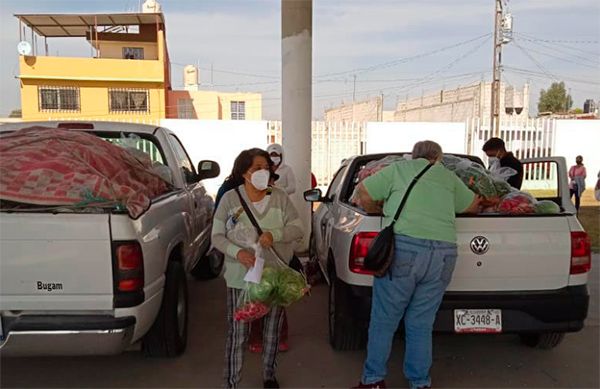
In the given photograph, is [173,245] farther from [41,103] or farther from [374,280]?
[41,103]

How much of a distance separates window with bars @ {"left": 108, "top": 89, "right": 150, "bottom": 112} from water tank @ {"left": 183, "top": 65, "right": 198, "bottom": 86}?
9.47 m

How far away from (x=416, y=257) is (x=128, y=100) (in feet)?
92.6

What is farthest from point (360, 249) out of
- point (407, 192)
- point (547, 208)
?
point (547, 208)

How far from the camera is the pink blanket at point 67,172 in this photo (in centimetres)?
307

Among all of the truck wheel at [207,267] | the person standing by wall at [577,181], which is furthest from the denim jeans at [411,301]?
the person standing by wall at [577,181]

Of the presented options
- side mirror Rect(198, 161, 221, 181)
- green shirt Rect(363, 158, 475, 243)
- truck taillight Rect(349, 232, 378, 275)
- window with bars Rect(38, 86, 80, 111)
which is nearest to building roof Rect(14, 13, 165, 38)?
window with bars Rect(38, 86, 80, 111)

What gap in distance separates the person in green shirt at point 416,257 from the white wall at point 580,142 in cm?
1771

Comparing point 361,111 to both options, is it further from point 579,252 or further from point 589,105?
point 579,252

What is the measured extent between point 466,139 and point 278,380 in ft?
53.7

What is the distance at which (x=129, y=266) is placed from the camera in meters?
2.97

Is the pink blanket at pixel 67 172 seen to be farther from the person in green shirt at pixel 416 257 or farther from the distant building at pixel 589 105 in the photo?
the distant building at pixel 589 105

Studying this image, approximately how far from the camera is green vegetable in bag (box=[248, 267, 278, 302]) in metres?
3.13

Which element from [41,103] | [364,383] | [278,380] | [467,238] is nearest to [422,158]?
[467,238]

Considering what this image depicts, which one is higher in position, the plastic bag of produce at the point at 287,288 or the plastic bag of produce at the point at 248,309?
the plastic bag of produce at the point at 287,288
